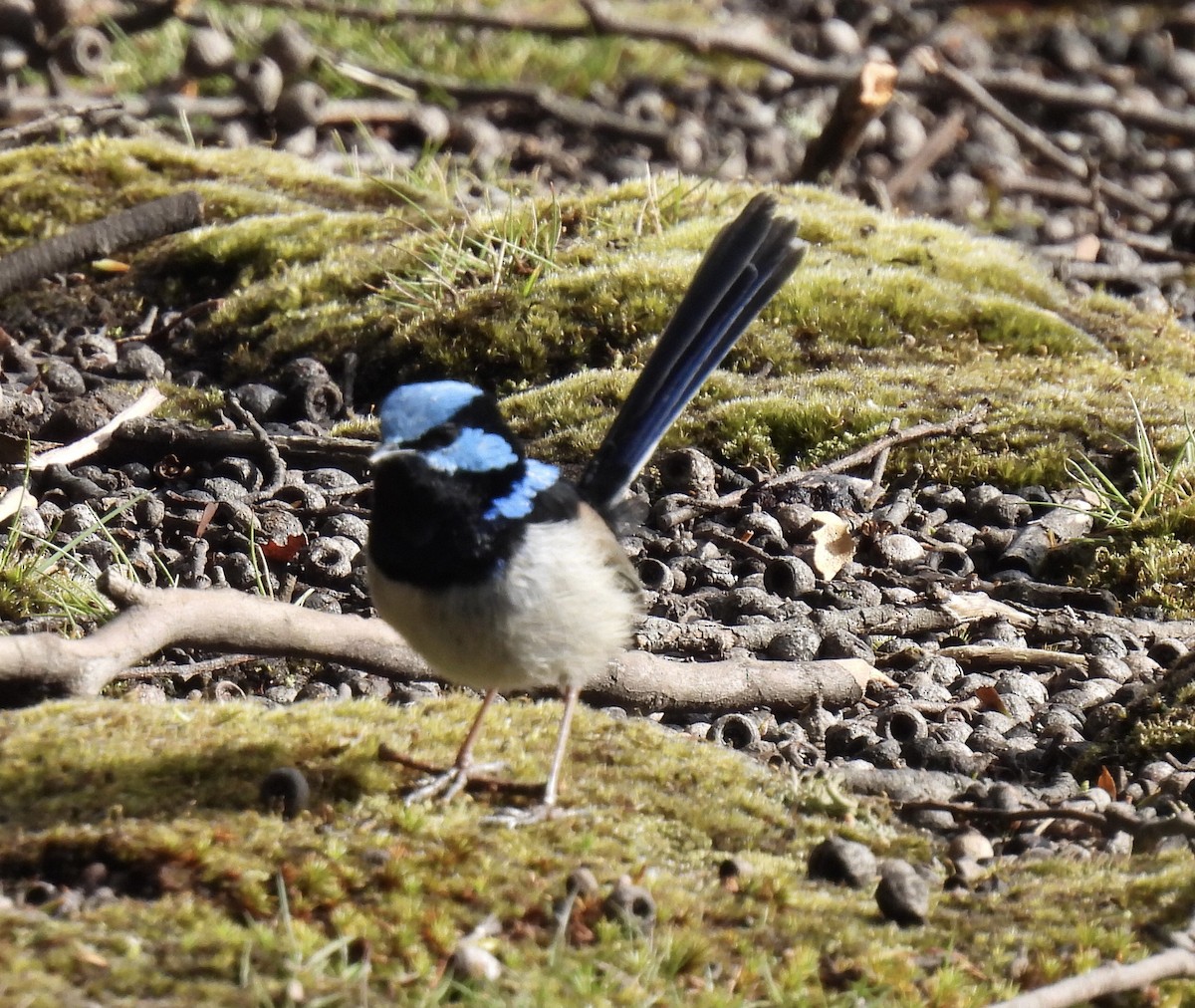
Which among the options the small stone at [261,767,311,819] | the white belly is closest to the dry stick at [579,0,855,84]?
the white belly

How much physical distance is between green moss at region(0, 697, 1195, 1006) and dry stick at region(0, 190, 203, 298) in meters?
3.55

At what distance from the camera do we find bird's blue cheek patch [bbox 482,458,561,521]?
3.40m


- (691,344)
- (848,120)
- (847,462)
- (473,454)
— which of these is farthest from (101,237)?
(473,454)

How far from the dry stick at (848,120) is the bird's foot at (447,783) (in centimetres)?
542

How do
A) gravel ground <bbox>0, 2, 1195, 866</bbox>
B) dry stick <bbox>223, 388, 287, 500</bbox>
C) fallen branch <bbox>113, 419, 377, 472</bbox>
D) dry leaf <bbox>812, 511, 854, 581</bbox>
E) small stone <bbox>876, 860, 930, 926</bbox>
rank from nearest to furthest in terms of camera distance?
small stone <bbox>876, 860, 930, 926</bbox>
gravel ground <bbox>0, 2, 1195, 866</bbox>
dry leaf <bbox>812, 511, 854, 581</bbox>
dry stick <bbox>223, 388, 287, 500</bbox>
fallen branch <bbox>113, 419, 377, 472</bbox>

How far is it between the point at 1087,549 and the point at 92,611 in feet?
10.3

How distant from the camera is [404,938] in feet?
8.89

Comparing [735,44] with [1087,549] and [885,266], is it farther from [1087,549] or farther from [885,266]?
[1087,549]

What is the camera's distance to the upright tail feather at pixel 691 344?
4109mm

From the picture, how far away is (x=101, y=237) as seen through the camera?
6.72 m

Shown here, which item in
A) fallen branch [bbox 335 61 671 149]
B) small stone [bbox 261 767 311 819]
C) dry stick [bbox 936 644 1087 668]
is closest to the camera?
small stone [bbox 261 767 311 819]

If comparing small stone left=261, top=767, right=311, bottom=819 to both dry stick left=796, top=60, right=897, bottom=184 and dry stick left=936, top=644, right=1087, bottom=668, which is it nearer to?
dry stick left=936, top=644, right=1087, bottom=668

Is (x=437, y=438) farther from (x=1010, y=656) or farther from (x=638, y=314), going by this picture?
(x=638, y=314)

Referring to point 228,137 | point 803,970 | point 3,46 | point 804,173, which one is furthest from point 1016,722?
point 3,46
